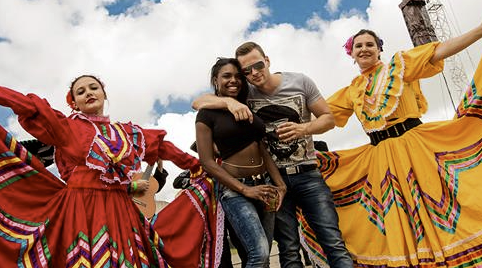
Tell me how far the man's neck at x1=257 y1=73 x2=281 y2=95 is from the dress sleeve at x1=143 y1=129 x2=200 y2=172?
704 mm

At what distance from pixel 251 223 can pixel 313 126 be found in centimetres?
74

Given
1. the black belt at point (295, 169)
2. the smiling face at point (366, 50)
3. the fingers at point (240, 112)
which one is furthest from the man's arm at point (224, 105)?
the smiling face at point (366, 50)

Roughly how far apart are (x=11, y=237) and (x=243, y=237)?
4.08ft

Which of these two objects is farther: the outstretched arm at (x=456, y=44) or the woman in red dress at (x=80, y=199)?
the outstretched arm at (x=456, y=44)

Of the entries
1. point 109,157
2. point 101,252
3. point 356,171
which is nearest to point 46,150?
point 109,157

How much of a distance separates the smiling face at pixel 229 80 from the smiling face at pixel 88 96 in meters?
0.79

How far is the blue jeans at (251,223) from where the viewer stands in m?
2.37

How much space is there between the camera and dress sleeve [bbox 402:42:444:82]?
286cm

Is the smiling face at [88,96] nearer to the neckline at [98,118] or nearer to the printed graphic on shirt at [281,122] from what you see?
the neckline at [98,118]

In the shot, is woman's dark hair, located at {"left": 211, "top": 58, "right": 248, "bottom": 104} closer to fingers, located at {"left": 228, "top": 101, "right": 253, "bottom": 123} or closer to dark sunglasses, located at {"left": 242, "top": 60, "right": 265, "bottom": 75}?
dark sunglasses, located at {"left": 242, "top": 60, "right": 265, "bottom": 75}

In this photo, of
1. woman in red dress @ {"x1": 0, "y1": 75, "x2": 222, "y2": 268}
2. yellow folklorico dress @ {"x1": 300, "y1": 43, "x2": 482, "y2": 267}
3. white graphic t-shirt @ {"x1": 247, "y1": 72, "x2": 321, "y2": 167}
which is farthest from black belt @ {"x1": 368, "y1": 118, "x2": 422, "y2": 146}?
woman in red dress @ {"x1": 0, "y1": 75, "x2": 222, "y2": 268}

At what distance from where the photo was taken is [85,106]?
8.67 ft

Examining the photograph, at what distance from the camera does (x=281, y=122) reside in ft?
9.21

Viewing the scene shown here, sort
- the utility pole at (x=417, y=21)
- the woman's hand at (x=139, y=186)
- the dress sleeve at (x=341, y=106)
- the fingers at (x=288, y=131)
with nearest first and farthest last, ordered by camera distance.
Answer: the fingers at (x=288, y=131) < the woman's hand at (x=139, y=186) < the dress sleeve at (x=341, y=106) < the utility pole at (x=417, y=21)
